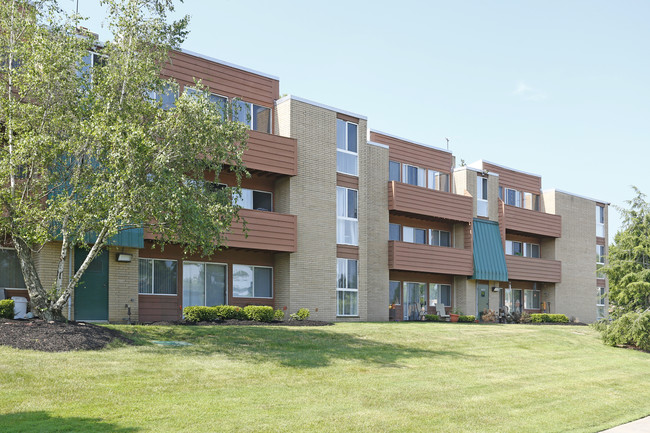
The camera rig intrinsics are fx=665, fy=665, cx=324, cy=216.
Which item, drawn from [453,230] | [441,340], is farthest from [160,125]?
[453,230]

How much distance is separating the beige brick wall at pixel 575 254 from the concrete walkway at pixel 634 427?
103 feet

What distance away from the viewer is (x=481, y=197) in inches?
1534

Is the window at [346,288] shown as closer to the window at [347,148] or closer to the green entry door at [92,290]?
the window at [347,148]

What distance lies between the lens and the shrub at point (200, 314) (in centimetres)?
2380

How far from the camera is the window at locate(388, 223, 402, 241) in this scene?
35066mm

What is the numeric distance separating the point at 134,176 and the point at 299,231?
12.6 meters

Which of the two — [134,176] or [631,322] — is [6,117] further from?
[631,322]

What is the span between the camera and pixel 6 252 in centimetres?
2164

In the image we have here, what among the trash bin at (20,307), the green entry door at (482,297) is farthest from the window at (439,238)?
the trash bin at (20,307)

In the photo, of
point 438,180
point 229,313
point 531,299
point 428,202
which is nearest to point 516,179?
point 531,299

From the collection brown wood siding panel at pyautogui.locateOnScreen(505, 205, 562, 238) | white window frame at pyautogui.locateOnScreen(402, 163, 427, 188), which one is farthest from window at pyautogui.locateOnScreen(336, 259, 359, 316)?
brown wood siding panel at pyautogui.locateOnScreen(505, 205, 562, 238)

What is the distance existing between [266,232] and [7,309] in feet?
33.6

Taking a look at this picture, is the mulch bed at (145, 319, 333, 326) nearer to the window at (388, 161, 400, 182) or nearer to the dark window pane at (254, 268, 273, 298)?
the dark window pane at (254, 268, 273, 298)

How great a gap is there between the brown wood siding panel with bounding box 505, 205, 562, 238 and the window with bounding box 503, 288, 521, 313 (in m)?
3.92
